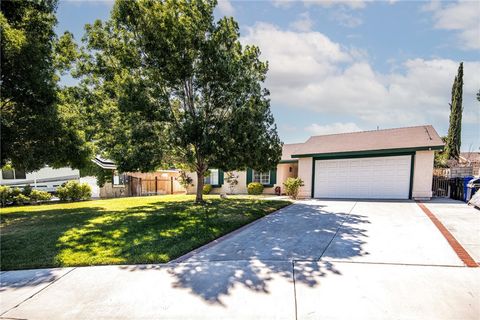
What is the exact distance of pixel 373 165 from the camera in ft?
45.9

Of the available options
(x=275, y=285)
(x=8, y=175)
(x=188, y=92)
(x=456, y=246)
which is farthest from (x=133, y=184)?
(x=456, y=246)

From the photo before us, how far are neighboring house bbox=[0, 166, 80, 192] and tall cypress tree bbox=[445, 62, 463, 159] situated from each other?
112 ft

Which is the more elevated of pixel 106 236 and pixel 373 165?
pixel 373 165

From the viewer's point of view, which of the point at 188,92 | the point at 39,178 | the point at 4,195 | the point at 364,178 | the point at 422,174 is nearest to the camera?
the point at 188,92

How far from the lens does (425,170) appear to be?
41.8 ft

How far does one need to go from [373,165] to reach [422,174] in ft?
7.57

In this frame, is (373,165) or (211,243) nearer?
(211,243)

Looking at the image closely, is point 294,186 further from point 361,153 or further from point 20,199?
point 20,199

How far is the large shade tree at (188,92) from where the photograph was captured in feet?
31.9

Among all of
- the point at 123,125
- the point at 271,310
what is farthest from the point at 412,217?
the point at 123,125

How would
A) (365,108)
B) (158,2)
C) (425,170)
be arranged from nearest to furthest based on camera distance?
(158,2) < (425,170) < (365,108)

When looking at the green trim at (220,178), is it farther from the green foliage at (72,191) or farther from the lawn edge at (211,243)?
the lawn edge at (211,243)

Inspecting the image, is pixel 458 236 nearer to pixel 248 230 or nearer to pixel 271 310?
pixel 248 230

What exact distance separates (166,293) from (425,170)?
14213 millimetres
